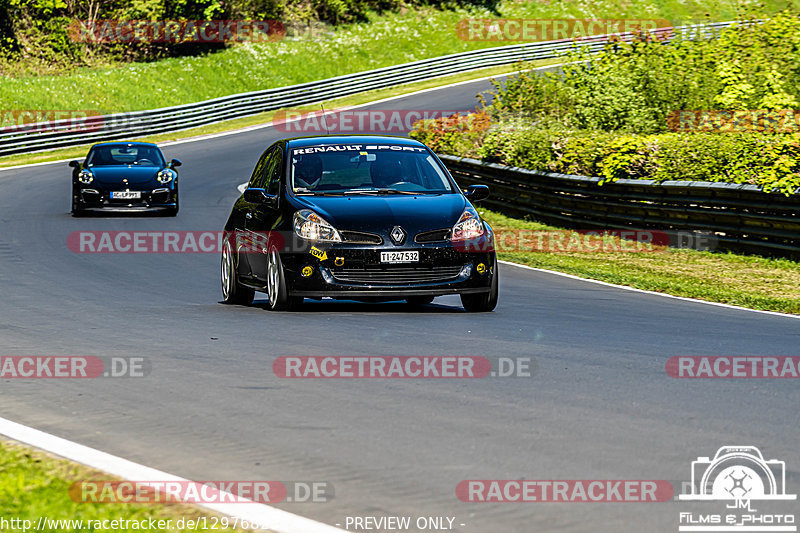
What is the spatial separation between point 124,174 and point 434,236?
46.0 feet

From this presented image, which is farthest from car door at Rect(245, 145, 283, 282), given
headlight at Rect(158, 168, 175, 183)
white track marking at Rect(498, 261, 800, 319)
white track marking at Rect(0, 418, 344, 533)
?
headlight at Rect(158, 168, 175, 183)

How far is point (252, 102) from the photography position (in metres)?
48.9

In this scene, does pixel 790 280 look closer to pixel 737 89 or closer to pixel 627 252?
pixel 627 252

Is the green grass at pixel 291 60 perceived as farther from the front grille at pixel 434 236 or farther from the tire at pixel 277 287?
the tire at pixel 277 287

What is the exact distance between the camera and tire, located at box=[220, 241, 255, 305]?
1310 centimetres

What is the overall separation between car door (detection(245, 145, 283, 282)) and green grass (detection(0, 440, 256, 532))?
6.00 meters

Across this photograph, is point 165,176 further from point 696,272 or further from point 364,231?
point 364,231

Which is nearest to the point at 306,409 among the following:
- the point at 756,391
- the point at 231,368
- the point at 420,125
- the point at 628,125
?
the point at 231,368

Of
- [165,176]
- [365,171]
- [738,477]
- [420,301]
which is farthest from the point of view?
[165,176]

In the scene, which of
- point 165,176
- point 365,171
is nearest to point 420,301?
point 365,171

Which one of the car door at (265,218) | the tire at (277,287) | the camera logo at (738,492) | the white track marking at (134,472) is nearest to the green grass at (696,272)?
the car door at (265,218)

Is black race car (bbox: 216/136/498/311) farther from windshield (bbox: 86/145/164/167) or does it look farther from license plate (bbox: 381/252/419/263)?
windshield (bbox: 86/145/164/167)

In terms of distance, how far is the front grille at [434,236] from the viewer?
1130cm

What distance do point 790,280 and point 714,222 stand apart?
104 inches
